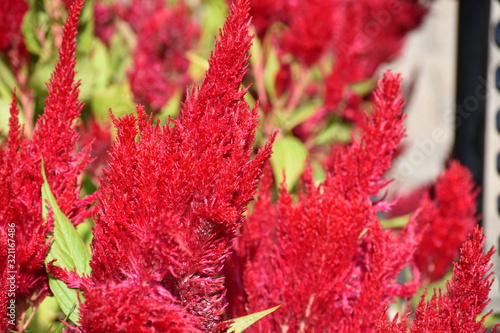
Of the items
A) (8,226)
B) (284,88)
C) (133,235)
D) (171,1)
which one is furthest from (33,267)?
(171,1)

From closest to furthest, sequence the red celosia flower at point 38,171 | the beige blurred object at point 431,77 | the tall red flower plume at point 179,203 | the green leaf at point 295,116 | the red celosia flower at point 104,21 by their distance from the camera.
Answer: the tall red flower plume at point 179,203
the red celosia flower at point 38,171
the green leaf at point 295,116
the red celosia flower at point 104,21
the beige blurred object at point 431,77

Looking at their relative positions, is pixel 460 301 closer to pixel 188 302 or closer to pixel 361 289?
pixel 361 289

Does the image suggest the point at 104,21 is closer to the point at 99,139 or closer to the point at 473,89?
the point at 99,139

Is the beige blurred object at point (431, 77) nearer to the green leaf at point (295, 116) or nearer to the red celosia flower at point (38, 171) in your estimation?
the green leaf at point (295, 116)

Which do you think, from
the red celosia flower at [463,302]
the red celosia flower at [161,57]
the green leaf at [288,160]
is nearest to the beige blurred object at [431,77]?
the red celosia flower at [161,57]

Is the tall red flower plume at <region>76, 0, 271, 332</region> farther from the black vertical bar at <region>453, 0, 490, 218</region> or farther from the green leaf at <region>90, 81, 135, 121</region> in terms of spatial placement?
the black vertical bar at <region>453, 0, 490, 218</region>

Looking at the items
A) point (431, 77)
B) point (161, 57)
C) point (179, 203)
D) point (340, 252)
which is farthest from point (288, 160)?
point (431, 77)

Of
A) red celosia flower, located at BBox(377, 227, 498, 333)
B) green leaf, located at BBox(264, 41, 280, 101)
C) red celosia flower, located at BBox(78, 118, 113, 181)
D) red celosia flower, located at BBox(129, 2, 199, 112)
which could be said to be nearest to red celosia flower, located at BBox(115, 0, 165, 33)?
red celosia flower, located at BBox(129, 2, 199, 112)
